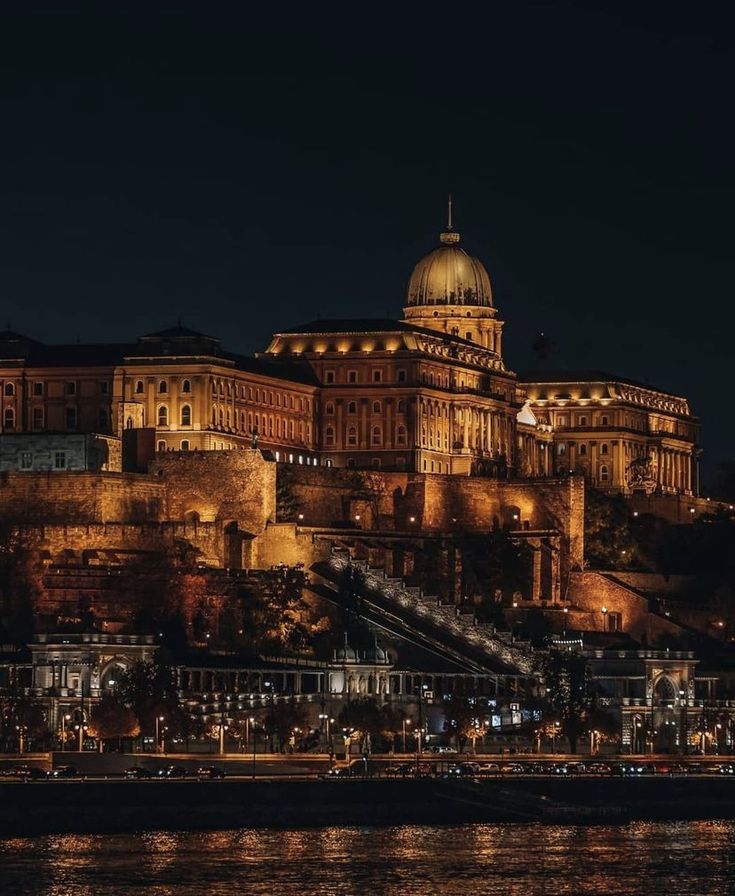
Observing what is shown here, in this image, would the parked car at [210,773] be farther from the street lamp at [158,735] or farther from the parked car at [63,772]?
the street lamp at [158,735]

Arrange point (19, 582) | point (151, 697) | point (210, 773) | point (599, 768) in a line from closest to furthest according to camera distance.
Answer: point (210, 773)
point (599, 768)
point (151, 697)
point (19, 582)

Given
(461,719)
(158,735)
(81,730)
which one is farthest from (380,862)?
(461,719)

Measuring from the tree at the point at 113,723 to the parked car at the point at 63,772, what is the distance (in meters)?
10.5

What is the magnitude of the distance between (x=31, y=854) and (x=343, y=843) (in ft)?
41.9

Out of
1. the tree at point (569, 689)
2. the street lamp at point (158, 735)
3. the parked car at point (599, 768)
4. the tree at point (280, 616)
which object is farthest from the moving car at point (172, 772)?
the tree at point (569, 689)

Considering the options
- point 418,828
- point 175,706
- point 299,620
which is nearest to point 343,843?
point 418,828

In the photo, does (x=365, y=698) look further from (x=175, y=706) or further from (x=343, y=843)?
(x=343, y=843)

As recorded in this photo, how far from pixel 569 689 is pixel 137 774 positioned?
38.5 meters

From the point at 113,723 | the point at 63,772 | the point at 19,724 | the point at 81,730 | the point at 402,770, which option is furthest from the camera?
the point at 81,730

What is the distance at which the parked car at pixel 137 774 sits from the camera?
15612cm

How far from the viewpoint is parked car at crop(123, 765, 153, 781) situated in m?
156

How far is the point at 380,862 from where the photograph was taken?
468ft

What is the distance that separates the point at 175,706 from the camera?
173875mm

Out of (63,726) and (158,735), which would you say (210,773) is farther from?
(63,726)
